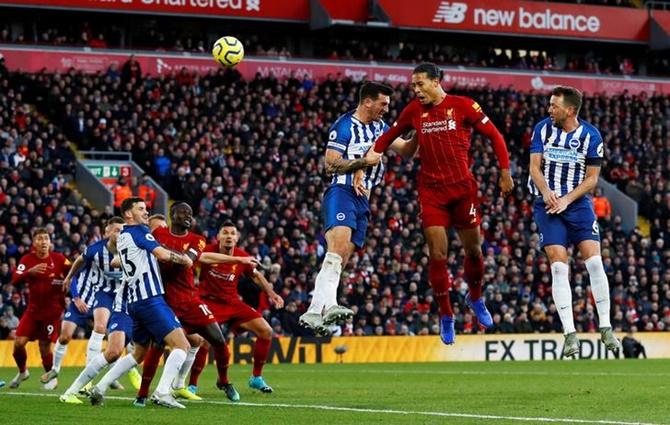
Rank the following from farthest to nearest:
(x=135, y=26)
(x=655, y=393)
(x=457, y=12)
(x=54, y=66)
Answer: (x=457, y=12) → (x=135, y=26) → (x=54, y=66) → (x=655, y=393)

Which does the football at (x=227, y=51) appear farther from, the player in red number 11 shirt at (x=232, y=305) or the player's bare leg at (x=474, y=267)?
the player's bare leg at (x=474, y=267)

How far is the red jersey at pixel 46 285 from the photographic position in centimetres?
2331

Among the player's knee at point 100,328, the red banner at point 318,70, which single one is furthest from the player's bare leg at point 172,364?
the red banner at point 318,70

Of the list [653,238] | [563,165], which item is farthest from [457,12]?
[563,165]

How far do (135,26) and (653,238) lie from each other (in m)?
18.1

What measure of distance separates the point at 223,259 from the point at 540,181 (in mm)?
4055

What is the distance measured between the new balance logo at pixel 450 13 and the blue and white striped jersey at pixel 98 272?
3044 cm

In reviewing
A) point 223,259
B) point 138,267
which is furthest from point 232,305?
point 138,267

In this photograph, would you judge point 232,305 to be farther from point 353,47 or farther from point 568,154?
point 353,47

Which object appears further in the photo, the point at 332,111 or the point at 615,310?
the point at 332,111

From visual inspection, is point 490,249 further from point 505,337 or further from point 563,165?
point 563,165

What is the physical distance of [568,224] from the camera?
630 inches

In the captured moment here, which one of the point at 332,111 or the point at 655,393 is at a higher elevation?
the point at 332,111

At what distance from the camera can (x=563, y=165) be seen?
15.9 metres
